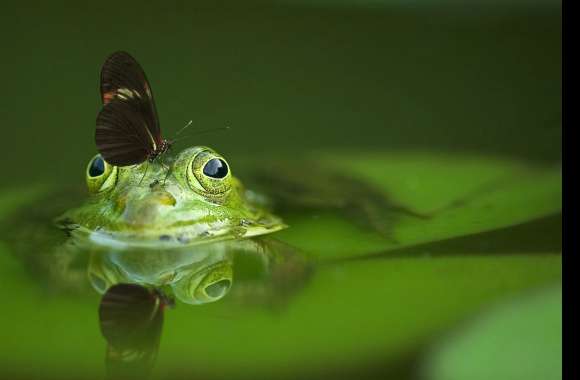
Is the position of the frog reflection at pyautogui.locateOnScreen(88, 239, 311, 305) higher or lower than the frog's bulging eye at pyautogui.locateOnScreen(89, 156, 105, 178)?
lower

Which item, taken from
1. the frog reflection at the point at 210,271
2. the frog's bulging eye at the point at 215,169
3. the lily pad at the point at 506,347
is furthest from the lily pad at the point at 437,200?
the lily pad at the point at 506,347

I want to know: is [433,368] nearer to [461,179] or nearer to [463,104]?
[461,179]

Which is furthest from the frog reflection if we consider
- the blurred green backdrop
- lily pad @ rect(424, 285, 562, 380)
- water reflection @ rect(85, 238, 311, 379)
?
the blurred green backdrop

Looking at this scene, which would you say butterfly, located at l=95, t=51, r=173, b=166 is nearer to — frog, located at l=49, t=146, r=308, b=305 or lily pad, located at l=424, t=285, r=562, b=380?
frog, located at l=49, t=146, r=308, b=305

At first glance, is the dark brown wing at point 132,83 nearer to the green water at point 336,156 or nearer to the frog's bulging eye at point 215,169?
the frog's bulging eye at point 215,169

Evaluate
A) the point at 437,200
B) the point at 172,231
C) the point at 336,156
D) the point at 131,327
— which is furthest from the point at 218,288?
the point at 336,156

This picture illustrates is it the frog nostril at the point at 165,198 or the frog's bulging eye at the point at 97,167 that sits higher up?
the frog's bulging eye at the point at 97,167

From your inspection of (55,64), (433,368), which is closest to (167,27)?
(55,64)
